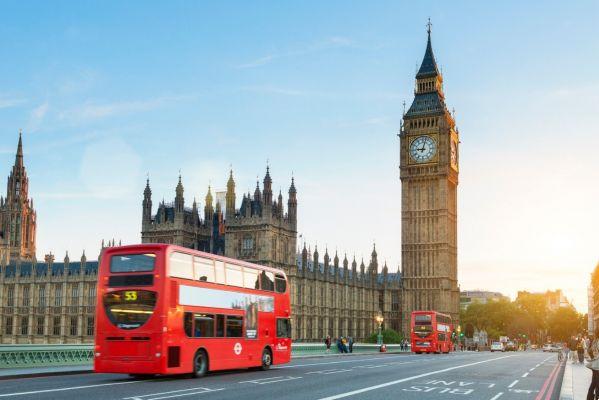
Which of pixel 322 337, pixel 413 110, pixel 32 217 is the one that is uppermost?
pixel 413 110

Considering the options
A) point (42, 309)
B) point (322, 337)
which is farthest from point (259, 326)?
point (42, 309)

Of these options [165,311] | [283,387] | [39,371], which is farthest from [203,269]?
[39,371]

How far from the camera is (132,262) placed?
24.2 meters

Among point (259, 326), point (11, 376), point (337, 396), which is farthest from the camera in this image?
point (259, 326)

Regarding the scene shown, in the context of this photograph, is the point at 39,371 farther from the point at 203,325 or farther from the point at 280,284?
the point at 280,284

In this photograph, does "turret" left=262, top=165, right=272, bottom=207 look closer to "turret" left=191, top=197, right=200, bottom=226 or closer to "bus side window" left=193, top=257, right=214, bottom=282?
"turret" left=191, top=197, right=200, bottom=226

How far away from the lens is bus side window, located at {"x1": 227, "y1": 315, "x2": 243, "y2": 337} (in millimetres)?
27844

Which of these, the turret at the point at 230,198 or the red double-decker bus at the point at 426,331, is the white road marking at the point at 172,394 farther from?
the turret at the point at 230,198

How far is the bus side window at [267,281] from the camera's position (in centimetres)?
3081

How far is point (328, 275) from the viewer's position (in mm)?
107750

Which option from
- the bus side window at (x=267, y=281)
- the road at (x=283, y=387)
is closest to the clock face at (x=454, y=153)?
the bus side window at (x=267, y=281)

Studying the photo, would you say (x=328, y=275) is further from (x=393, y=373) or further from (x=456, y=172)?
(x=393, y=373)

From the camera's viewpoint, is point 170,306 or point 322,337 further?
point 322,337

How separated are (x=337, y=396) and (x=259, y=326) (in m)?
10.6
